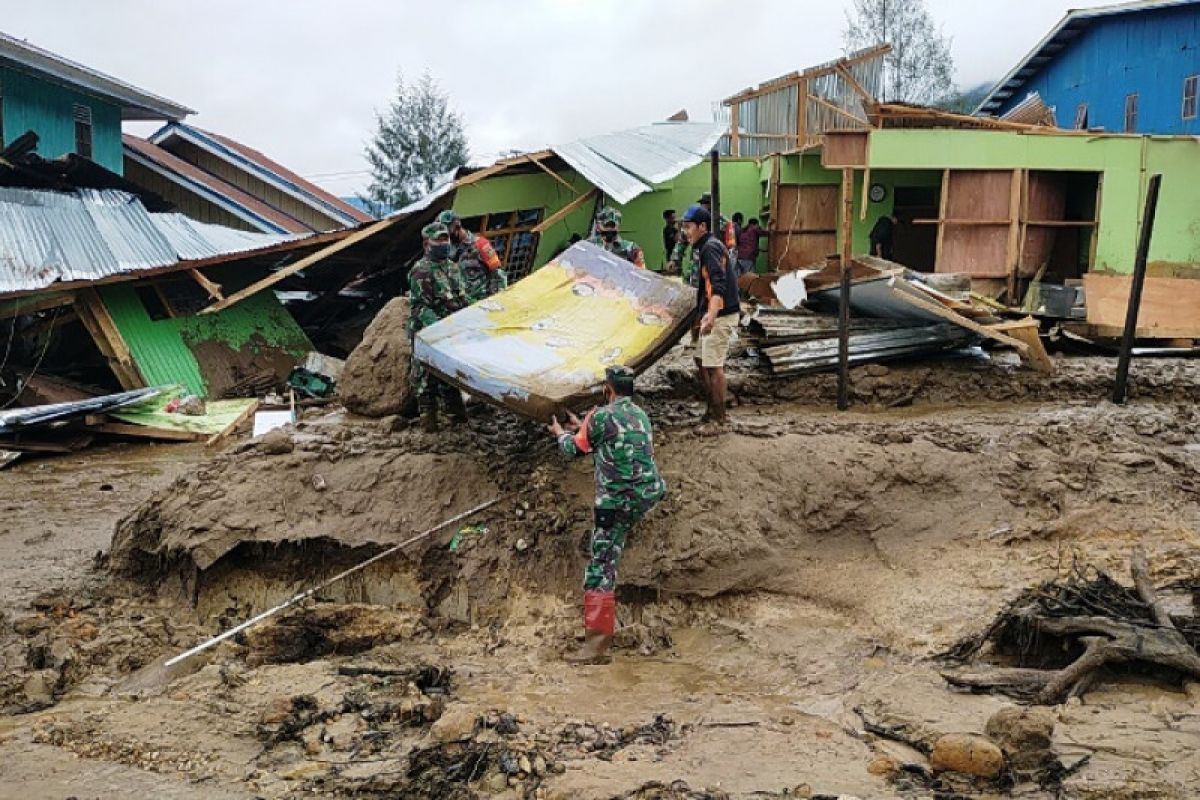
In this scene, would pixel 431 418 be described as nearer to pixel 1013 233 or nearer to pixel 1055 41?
pixel 1013 233

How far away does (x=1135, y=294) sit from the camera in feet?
30.9

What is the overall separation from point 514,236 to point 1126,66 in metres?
14.0

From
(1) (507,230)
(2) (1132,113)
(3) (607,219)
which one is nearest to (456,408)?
(3) (607,219)

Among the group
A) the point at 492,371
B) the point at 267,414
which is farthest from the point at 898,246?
the point at 492,371

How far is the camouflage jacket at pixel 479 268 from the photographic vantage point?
30.2 feet

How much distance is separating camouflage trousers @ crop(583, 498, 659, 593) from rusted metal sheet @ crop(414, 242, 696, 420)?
0.87 m

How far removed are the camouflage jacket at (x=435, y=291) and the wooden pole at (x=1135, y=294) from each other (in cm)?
577

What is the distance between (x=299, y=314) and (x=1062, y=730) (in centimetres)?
1535

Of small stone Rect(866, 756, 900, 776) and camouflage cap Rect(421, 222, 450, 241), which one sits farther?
camouflage cap Rect(421, 222, 450, 241)

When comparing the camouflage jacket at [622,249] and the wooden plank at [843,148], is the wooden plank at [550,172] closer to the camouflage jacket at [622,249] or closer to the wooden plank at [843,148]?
the wooden plank at [843,148]

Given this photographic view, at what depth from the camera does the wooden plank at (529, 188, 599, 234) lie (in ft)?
52.1

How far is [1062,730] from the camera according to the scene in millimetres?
4758

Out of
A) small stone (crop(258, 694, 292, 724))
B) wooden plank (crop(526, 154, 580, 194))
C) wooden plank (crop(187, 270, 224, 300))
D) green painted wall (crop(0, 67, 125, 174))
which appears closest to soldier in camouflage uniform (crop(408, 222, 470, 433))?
small stone (crop(258, 694, 292, 724))

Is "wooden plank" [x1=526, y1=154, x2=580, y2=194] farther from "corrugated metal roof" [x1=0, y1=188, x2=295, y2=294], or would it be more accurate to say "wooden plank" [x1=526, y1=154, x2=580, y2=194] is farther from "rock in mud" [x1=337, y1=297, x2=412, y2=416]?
"rock in mud" [x1=337, y1=297, x2=412, y2=416]
